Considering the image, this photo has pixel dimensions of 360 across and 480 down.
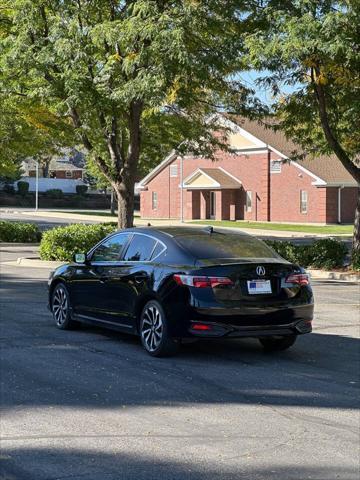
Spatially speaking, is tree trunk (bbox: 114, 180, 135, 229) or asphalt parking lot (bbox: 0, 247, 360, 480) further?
A: tree trunk (bbox: 114, 180, 135, 229)

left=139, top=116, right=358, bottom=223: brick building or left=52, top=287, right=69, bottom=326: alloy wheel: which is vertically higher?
left=139, top=116, right=358, bottom=223: brick building

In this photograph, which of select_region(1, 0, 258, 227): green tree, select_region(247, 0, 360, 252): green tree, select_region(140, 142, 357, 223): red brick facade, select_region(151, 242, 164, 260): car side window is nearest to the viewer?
select_region(151, 242, 164, 260): car side window

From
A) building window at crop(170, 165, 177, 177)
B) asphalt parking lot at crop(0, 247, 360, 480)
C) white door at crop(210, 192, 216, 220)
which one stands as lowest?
asphalt parking lot at crop(0, 247, 360, 480)

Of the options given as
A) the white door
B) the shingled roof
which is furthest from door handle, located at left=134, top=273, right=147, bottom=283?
the white door

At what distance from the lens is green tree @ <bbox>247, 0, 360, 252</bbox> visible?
15297 mm

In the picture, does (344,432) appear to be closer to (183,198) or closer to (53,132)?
(53,132)

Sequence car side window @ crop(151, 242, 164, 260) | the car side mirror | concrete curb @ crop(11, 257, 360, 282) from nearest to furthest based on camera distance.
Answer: car side window @ crop(151, 242, 164, 260), the car side mirror, concrete curb @ crop(11, 257, 360, 282)

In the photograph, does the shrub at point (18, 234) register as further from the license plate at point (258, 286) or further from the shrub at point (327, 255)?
the license plate at point (258, 286)

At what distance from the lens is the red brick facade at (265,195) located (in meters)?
50.4

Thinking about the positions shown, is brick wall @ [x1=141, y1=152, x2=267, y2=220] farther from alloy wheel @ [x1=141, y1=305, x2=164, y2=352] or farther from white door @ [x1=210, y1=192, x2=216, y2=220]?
alloy wheel @ [x1=141, y1=305, x2=164, y2=352]

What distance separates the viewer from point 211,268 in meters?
8.35

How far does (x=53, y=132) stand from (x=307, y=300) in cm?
A: 1743

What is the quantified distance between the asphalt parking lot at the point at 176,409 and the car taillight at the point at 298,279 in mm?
939

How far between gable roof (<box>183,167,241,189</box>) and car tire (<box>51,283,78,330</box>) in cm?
4442
